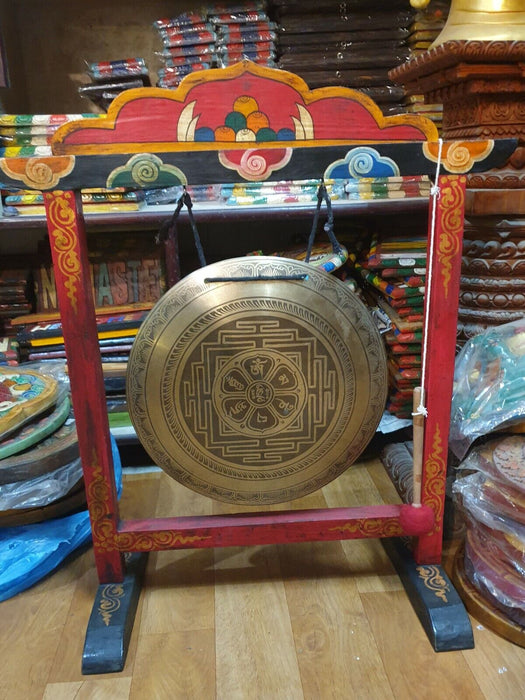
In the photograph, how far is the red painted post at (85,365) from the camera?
46.1 inches

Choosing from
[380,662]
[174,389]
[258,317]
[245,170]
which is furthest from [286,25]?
[380,662]

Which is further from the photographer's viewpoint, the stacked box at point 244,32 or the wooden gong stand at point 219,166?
the stacked box at point 244,32

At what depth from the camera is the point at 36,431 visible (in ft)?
5.15

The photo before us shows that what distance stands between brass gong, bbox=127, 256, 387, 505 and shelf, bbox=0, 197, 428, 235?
621 millimetres

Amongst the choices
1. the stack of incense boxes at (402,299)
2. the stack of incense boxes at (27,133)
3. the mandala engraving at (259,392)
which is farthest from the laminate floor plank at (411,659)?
the stack of incense boxes at (27,133)

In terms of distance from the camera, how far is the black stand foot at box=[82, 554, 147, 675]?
124 centimetres

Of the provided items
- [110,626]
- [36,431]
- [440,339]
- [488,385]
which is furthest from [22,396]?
[488,385]

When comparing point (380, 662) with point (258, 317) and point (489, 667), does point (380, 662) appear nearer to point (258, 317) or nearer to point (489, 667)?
point (489, 667)

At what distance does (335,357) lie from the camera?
1268mm

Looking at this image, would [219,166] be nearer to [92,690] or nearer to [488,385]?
[488,385]

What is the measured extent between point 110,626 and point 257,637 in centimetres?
32

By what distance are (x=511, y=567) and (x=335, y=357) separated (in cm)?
58

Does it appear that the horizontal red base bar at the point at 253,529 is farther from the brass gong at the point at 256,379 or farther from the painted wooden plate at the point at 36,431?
the painted wooden plate at the point at 36,431

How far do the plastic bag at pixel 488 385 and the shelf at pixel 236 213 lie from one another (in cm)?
52
